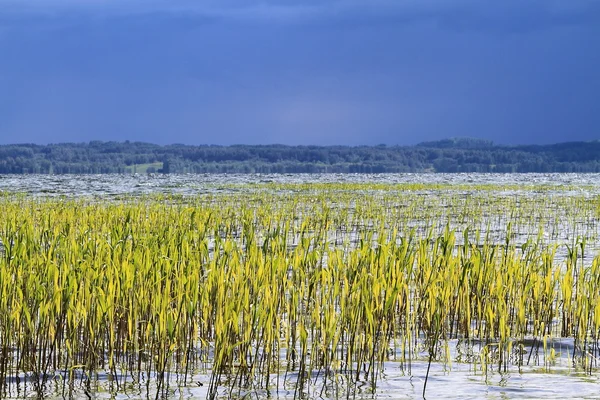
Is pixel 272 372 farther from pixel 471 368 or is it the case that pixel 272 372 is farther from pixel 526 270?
pixel 526 270

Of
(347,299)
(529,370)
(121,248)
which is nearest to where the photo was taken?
(529,370)

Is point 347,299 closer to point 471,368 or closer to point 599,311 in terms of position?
point 471,368

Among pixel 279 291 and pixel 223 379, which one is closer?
pixel 223 379

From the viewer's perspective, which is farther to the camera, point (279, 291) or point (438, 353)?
point (279, 291)

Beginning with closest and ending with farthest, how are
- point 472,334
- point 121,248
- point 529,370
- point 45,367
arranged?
point 45,367 → point 529,370 → point 472,334 → point 121,248

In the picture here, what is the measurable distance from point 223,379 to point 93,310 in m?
1.27

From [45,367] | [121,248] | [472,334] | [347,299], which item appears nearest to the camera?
[45,367]

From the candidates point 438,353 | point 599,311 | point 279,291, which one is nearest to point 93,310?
point 279,291

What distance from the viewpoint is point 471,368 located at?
19.5 ft

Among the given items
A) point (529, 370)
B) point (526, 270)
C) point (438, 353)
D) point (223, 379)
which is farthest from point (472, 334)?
point (223, 379)

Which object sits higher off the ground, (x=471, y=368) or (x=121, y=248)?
(x=121, y=248)

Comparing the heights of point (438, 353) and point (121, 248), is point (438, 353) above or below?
below

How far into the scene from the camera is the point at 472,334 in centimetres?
706

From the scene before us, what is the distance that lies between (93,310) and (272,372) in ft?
4.89
